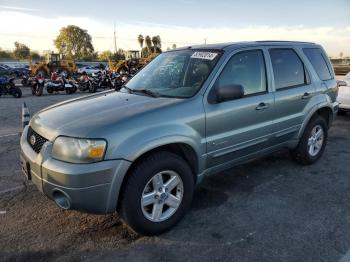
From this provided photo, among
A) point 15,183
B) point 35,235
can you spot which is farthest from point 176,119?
point 15,183

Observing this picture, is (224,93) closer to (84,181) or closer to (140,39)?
(84,181)

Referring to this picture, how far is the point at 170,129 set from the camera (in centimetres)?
329

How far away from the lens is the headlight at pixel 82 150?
291cm

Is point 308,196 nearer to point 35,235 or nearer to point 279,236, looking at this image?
point 279,236

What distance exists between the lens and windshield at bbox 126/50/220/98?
3.81m

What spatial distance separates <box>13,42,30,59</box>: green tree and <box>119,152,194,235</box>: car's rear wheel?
87.2 m

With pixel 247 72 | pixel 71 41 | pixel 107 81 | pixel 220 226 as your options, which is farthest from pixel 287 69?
pixel 71 41

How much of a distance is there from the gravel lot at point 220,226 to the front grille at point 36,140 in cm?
83

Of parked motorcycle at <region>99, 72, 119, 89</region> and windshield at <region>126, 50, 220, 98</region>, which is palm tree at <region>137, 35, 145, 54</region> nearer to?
parked motorcycle at <region>99, 72, 119, 89</region>

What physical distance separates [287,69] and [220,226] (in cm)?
238

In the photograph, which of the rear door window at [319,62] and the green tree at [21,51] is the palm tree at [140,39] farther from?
the rear door window at [319,62]

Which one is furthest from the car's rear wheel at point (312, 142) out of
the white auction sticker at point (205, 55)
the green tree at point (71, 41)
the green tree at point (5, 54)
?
the green tree at point (71, 41)

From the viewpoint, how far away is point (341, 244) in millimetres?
3207

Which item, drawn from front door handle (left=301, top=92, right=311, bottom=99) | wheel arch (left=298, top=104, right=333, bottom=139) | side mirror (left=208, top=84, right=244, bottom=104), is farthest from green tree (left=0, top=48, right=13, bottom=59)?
side mirror (left=208, top=84, right=244, bottom=104)
